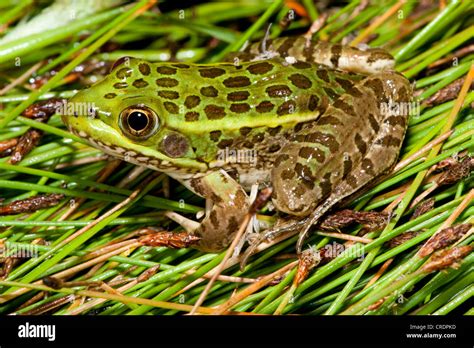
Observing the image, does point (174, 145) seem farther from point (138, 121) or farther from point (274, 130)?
point (274, 130)

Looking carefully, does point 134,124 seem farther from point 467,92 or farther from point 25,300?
point 467,92

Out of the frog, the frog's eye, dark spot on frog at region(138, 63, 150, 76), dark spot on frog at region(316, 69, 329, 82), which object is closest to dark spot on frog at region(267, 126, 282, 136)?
the frog

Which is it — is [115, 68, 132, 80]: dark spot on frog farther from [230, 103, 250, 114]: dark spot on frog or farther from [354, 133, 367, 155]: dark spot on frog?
[354, 133, 367, 155]: dark spot on frog

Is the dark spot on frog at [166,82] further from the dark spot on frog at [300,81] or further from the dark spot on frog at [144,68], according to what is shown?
the dark spot on frog at [300,81]

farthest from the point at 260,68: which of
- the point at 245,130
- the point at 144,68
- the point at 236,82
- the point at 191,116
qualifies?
the point at 144,68

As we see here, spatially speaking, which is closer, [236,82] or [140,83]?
[140,83]

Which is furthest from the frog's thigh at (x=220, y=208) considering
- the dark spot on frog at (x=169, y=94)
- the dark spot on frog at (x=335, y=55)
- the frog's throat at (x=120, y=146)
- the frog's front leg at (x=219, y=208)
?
the dark spot on frog at (x=335, y=55)
